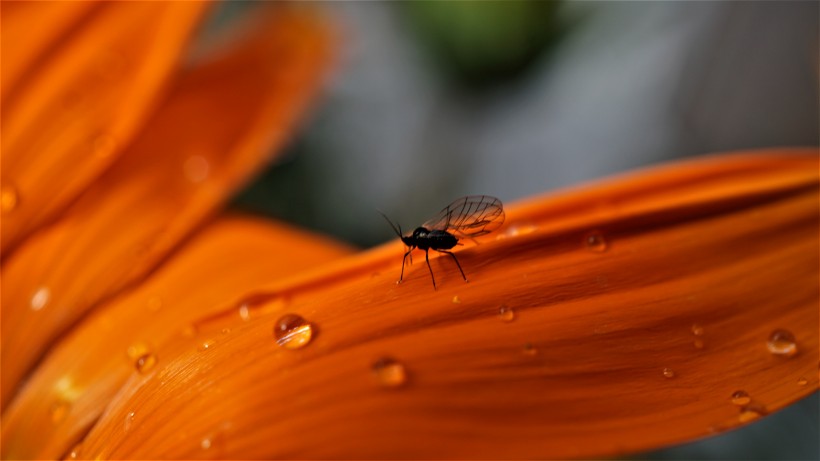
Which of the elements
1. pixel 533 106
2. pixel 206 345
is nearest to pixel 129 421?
pixel 206 345

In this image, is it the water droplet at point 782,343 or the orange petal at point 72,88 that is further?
the orange petal at point 72,88

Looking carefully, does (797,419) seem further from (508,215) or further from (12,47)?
(12,47)

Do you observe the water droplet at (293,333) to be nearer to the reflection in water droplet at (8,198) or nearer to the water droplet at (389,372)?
the water droplet at (389,372)

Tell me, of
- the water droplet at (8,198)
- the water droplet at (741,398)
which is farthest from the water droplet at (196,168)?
the water droplet at (741,398)

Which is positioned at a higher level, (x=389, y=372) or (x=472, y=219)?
(x=472, y=219)

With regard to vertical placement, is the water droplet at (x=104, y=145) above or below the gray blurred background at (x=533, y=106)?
below

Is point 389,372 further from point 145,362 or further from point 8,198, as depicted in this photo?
point 8,198
